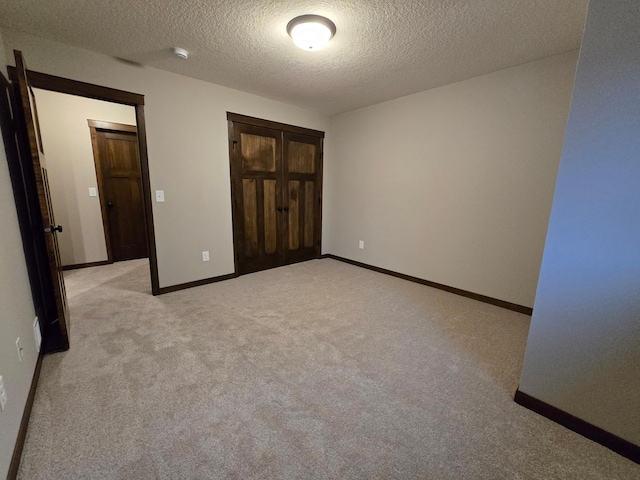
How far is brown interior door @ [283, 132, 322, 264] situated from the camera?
4078mm

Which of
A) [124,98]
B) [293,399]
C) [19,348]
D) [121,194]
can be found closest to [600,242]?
[293,399]

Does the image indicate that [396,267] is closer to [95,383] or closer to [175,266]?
[175,266]

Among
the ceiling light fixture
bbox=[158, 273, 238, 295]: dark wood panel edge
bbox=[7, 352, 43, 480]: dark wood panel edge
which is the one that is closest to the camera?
bbox=[7, 352, 43, 480]: dark wood panel edge

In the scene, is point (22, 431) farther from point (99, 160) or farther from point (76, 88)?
point (99, 160)

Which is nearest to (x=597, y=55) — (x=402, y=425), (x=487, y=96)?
(x=487, y=96)

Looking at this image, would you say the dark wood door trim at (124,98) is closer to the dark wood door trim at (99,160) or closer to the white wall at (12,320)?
the white wall at (12,320)

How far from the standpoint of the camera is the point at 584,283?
1.30 m

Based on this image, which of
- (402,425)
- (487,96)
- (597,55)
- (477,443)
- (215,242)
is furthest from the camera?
(215,242)

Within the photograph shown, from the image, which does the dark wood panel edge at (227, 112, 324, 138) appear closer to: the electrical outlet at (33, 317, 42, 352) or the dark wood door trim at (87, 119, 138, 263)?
the dark wood door trim at (87, 119, 138, 263)

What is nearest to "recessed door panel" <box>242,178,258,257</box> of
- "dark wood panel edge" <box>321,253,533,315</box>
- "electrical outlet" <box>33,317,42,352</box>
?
"dark wood panel edge" <box>321,253,533,315</box>

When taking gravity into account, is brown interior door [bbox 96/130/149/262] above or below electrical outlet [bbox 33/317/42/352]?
above

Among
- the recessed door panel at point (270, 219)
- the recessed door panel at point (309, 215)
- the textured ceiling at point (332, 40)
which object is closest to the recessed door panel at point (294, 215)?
the recessed door panel at point (309, 215)

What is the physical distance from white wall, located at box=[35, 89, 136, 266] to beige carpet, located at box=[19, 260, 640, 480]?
5.61 ft

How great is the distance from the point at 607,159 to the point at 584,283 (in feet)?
1.93
